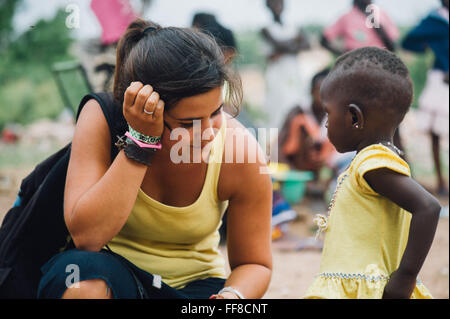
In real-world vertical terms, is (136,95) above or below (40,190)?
above

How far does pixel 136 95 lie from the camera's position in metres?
1.45

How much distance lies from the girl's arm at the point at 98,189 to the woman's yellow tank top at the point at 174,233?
0.46 feet

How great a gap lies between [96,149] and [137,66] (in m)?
0.31

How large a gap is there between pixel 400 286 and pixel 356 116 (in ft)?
1.74

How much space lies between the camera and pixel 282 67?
623cm

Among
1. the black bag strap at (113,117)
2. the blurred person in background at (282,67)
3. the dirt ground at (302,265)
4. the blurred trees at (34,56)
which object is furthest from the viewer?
the blurred trees at (34,56)

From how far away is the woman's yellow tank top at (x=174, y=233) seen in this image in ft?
5.50

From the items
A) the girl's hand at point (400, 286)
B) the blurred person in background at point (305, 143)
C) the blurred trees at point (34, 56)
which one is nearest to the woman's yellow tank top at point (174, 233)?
the girl's hand at point (400, 286)

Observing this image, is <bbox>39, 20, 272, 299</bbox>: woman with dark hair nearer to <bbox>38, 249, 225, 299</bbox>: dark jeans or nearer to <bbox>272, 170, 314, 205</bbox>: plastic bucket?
<bbox>38, 249, 225, 299</bbox>: dark jeans

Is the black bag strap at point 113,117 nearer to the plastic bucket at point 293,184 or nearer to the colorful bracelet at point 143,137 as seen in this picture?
the colorful bracelet at point 143,137

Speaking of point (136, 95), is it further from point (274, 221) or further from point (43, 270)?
point (274, 221)

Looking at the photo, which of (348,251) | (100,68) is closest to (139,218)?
(348,251)

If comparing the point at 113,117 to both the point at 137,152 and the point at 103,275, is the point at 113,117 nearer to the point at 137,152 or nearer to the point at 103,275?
the point at 137,152
